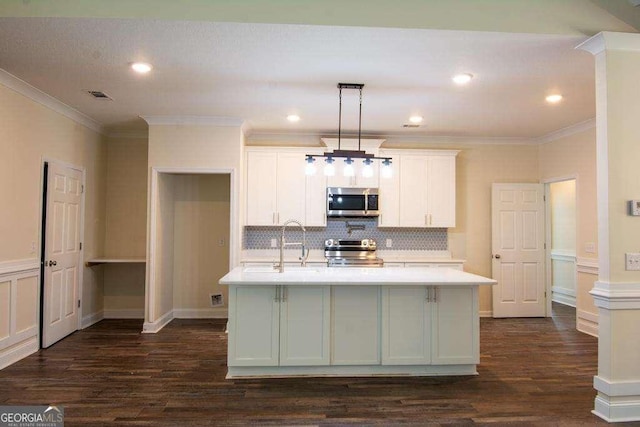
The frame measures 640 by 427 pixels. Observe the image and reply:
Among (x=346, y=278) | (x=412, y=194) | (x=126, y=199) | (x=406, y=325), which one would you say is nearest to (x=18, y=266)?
(x=126, y=199)

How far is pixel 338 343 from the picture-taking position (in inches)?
140

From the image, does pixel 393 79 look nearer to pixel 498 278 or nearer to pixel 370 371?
pixel 370 371

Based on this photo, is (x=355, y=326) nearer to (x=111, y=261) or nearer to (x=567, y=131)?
(x=111, y=261)

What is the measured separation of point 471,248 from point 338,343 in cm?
339

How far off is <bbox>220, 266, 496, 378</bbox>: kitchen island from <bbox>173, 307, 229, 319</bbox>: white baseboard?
2.42 m

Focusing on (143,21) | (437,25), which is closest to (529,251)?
(437,25)

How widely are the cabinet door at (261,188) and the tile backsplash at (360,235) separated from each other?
319mm

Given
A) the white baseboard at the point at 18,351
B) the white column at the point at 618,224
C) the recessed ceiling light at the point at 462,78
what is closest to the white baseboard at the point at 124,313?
the white baseboard at the point at 18,351

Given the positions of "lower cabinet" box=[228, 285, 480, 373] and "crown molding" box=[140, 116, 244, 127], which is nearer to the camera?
"lower cabinet" box=[228, 285, 480, 373]

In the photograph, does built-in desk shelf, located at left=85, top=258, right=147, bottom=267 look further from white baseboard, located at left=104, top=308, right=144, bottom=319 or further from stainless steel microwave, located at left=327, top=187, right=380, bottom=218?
stainless steel microwave, located at left=327, top=187, right=380, bottom=218

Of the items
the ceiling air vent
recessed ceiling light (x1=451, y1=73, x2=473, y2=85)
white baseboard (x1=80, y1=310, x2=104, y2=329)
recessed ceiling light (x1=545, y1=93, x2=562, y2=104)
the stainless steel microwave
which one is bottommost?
white baseboard (x1=80, y1=310, x2=104, y2=329)

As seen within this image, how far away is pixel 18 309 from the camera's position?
3963 mm

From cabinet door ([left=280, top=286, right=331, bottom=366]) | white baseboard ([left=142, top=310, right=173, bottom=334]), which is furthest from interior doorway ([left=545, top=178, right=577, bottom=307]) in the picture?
white baseboard ([left=142, top=310, right=173, bottom=334])
